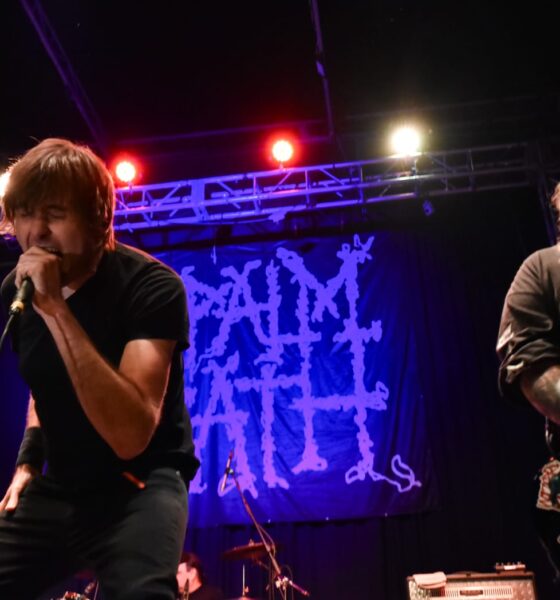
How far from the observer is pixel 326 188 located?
22.9 ft

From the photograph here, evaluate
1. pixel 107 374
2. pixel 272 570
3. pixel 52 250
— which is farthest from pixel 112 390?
pixel 272 570

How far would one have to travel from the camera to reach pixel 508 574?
189 inches

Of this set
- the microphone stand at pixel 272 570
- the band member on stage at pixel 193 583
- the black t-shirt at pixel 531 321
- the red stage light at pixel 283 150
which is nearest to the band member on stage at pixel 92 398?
the black t-shirt at pixel 531 321

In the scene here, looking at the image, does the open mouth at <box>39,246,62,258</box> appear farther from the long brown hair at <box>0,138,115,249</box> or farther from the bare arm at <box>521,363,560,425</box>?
the bare arm at <box>521,363,560,425</box>

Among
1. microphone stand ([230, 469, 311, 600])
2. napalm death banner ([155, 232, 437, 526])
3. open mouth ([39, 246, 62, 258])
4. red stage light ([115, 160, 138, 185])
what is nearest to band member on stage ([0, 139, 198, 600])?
open mouth ([39, 246, 62, 258])

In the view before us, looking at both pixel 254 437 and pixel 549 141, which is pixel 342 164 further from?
pixel 254 437

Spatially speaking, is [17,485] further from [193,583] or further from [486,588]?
[193,583]

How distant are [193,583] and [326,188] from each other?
4015 mm

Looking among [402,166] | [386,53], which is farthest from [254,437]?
[386,53]

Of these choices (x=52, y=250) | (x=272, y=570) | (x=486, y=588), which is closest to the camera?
(x=52, y=250)

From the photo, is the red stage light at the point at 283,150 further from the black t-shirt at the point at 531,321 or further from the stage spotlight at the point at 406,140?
the black t-shirt at the point at 531,321

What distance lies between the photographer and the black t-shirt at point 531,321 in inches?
59.4

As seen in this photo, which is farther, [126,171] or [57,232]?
[126,171]

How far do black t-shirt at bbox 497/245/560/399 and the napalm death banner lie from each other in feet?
16.0
